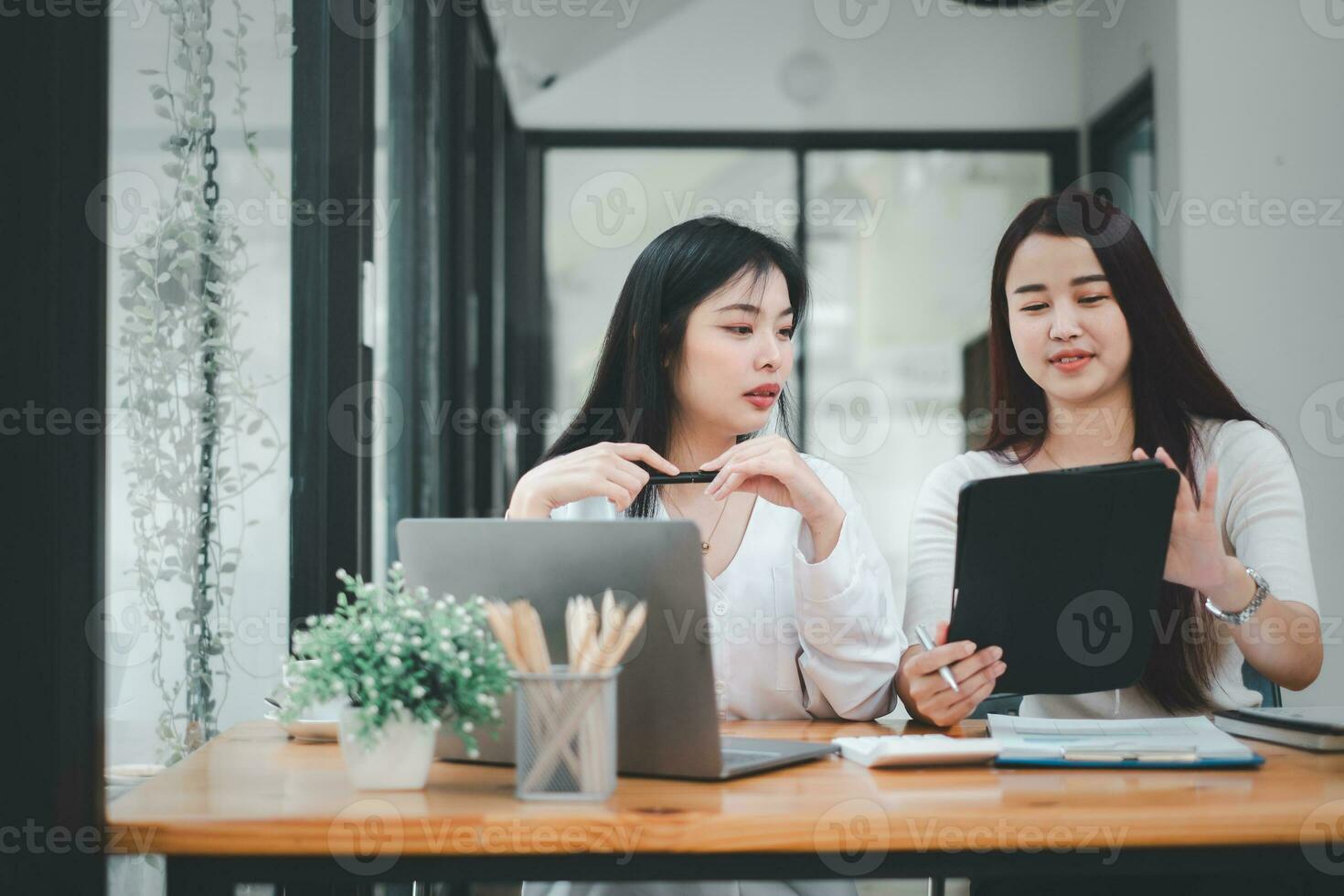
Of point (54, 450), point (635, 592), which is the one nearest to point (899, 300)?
point (635, 592)

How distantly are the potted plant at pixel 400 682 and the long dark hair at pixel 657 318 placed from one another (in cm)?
73

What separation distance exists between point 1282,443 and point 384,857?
56.4 inches

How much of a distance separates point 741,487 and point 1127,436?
0.71 meters

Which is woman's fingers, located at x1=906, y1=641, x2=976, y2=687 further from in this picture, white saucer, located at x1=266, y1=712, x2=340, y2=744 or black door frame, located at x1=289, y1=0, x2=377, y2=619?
black door frame, located at x1=289, y1=0, x2=377, y2=619

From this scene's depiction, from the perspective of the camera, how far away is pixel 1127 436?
1877 millimetres

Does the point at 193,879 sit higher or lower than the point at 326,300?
lower

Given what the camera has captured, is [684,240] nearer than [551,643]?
No

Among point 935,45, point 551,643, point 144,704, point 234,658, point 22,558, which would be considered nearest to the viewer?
point 22,558

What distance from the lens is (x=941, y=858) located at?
98cm

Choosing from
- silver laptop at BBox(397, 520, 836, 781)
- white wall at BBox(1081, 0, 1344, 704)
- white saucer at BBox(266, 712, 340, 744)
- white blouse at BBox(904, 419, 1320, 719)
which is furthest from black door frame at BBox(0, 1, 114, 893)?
white wall at BBox(1081, 0, 1344, 704)

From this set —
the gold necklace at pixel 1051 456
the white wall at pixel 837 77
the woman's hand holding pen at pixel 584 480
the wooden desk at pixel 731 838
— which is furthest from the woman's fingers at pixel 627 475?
the white wall at pixel 837 77

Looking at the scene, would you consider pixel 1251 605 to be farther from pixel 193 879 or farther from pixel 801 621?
pixel 193 879

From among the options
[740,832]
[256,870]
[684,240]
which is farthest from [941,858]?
[684,240]

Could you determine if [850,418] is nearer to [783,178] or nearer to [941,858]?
[783,178]
